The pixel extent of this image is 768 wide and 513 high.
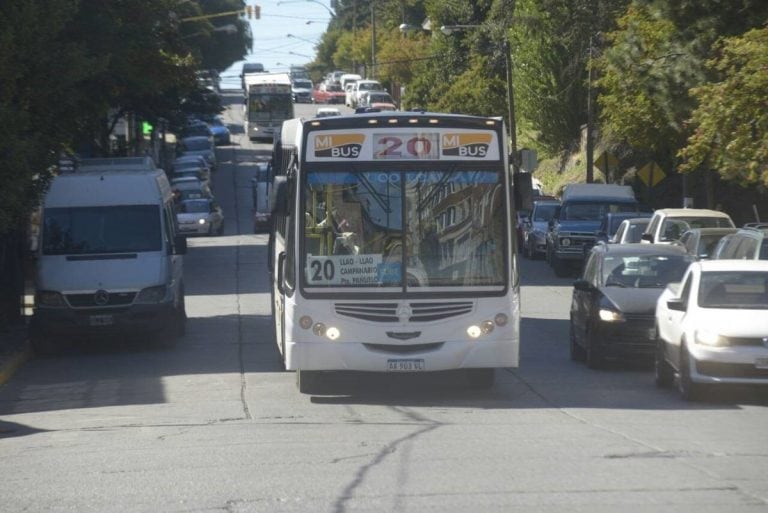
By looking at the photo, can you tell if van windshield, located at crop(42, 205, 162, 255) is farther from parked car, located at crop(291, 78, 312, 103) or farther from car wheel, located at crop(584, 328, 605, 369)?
parked car, located at crop(291, 78, 312, 103)

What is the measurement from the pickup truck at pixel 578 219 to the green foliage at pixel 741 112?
9.69m

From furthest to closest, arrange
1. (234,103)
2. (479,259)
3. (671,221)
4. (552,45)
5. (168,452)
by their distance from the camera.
Result: (234,103) → (552,45) → (671,221) → (479,259) → (168,452)

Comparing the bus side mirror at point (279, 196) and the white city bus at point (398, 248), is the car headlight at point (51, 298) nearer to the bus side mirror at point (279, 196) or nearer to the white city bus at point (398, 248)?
the white city bus at point (398, 248)

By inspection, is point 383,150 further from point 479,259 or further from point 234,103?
point 234,103

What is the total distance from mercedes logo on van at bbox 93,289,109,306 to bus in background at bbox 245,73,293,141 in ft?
173

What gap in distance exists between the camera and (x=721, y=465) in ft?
34.4

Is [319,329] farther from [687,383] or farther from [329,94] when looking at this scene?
[329,94]

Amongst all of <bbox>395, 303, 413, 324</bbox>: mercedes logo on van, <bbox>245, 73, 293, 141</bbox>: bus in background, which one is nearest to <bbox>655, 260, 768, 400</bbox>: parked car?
<bbox>395, 303, 413, 324</bbox>: mercedes logo on van

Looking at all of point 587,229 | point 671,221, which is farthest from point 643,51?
point 587,229

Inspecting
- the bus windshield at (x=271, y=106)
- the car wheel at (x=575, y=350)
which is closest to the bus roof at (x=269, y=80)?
the bus windshield at (x=271, y=106)

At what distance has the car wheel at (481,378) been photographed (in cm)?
1562

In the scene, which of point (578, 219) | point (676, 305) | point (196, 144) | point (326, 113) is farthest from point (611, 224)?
point (196, 144)

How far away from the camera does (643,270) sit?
19.0 metres

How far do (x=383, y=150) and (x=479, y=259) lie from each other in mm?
1593
